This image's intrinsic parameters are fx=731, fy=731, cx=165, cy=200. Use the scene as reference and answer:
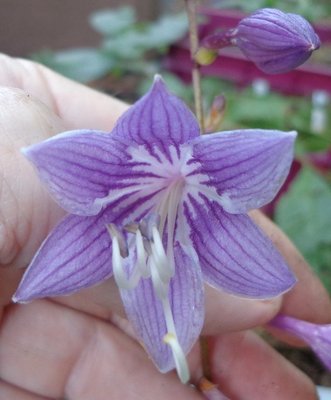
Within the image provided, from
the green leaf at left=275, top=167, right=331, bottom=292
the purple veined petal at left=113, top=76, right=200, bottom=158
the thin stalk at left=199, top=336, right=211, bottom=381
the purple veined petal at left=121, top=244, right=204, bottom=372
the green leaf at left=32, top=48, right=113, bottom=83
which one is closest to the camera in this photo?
the purple veined petal at left=113, top=76, right=200, bottom=158

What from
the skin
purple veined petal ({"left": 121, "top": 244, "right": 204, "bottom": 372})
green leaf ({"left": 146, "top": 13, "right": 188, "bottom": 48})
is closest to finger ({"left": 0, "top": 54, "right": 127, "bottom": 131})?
the skin

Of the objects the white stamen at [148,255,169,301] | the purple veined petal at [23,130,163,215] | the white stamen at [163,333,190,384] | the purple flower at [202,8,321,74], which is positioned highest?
the purple flower at [202,8,321,74]

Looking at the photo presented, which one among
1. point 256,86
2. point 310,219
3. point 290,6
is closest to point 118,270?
point 310,219

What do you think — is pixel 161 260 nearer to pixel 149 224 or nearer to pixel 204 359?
pixel 149 224

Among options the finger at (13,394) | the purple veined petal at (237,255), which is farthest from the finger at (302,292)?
the finger at (13,394)

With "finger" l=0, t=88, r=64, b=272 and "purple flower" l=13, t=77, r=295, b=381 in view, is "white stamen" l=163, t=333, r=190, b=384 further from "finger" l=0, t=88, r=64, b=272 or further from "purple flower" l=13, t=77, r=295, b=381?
"finger" l=0, t=88, r=64, b=272

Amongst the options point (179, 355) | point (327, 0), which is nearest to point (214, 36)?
point (179, 355)

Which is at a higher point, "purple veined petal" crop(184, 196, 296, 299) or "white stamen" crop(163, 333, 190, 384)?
"purple veined petal" crop(184, 196, 296, 299)
